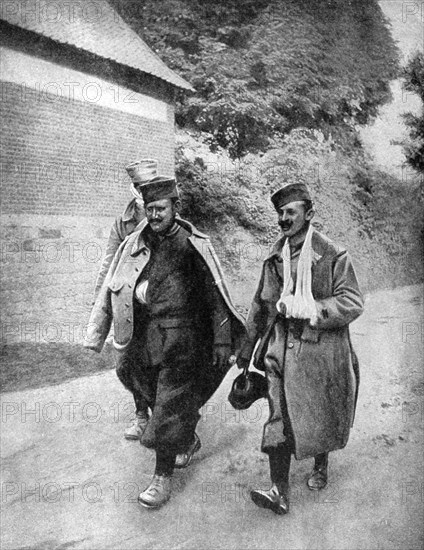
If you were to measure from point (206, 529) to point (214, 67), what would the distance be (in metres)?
2.51

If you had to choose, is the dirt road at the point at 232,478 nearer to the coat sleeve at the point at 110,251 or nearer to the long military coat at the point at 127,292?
the long military coat at the point at 127,292

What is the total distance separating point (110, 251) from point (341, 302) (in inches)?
54.7

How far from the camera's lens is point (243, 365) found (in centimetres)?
258

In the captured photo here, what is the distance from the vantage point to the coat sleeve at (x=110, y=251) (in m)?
3.01

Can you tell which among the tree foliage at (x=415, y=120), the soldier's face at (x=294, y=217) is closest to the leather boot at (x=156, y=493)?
the soldier's face at (x=294, y=217)

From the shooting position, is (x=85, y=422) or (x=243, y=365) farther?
(x=85, y=422)

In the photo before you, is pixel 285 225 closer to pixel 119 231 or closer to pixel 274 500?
pixel 119 231

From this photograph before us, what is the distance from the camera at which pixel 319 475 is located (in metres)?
2.58

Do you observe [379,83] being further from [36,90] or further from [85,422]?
[85,422]

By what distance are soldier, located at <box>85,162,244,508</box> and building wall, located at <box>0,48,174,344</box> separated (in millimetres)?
548

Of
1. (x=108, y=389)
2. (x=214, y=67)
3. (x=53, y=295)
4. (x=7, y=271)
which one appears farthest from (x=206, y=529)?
(x=214, y=67)

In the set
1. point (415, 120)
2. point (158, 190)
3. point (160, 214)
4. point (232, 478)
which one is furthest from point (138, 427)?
point (415, 120)

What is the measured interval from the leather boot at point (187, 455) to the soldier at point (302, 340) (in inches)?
16.9

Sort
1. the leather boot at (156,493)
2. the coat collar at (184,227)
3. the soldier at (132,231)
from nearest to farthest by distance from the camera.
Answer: the leather boot at (156,493) < the coat collar at (184,227) < the soldier at (132,231)
